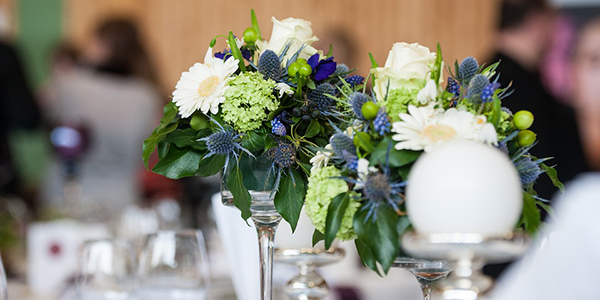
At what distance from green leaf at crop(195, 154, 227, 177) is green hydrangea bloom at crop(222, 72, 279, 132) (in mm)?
35

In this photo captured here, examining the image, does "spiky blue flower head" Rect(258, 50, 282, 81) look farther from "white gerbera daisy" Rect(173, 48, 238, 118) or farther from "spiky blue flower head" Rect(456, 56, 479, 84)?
"spiky blue flower head" Rect(456, 56, 479, 84)

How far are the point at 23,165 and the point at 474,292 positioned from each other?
17.0ft

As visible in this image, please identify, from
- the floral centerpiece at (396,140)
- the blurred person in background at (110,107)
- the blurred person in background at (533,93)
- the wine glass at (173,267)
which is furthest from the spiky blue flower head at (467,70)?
the blurred person in background at (110,107)

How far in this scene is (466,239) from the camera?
453mm

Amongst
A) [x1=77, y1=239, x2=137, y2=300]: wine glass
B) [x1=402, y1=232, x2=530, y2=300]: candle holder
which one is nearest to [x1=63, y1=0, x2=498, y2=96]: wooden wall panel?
[x1=77, y1=239, x2=137, y2=300]: wine glass

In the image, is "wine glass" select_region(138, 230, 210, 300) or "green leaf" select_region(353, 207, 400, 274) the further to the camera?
"wine glass" select_region(138, 230, 210, 300)

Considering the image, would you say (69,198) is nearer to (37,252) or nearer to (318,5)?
(37,252)

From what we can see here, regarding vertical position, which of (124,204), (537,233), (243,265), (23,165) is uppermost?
(537,233)

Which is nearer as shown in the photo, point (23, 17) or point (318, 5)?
point (318, 5)

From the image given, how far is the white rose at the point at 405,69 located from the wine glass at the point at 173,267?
0.46 m

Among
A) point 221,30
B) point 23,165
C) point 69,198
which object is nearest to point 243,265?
point 69,198

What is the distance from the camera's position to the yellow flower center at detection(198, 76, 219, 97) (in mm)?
739

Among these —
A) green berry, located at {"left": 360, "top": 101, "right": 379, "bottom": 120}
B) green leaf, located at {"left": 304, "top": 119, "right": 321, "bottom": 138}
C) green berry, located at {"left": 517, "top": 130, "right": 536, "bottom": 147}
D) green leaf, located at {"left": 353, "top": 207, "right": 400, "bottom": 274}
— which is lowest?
green leaf, located at {"left": 353, "top": 207, "right": 400, "bottom": 274}

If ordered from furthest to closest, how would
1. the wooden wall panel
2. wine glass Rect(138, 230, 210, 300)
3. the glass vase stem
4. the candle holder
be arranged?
the wooden wall panel, wine glass Rect(138, 230, 210, 300), the glass vase stem, the candle holder
